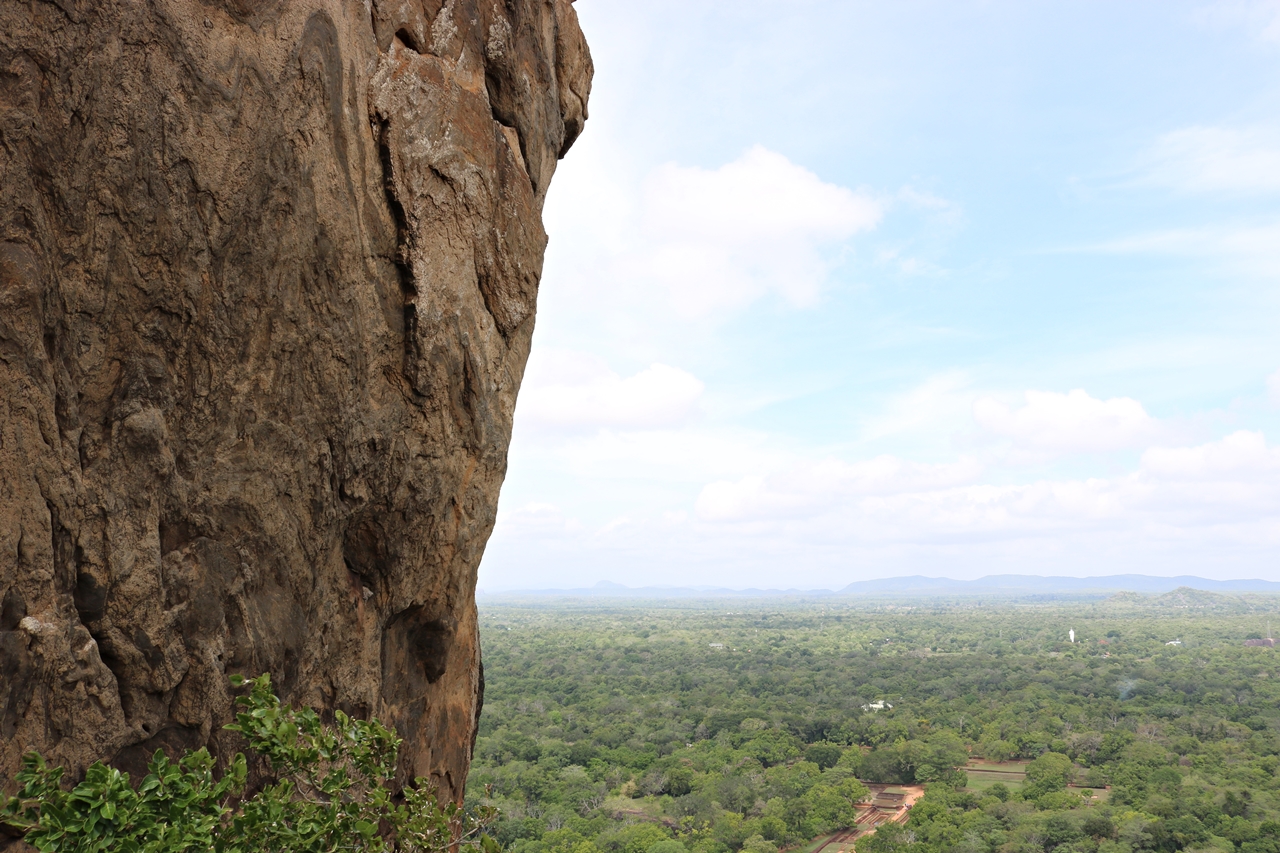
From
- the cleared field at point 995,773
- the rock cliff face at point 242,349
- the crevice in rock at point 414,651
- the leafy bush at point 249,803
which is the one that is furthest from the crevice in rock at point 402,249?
the cleared field at point 995,773

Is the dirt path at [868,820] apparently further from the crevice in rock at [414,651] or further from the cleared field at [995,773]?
the crevice in rock at [414,651]

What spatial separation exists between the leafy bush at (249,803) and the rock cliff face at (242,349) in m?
0.50

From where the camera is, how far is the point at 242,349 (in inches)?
206

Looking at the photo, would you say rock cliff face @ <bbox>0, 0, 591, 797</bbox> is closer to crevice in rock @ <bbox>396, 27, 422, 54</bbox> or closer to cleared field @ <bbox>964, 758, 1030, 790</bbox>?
crevice in rock @ <bbox>396, 27, 422, 54</bbox>

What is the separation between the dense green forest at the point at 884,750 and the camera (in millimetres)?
36094

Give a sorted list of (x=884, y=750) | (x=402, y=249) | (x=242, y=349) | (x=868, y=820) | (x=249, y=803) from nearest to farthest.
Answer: (x=249, y=803) < (x=242, y=349) < (x=402, y=249) < (x=868, y=820) < (x=884, y=750)

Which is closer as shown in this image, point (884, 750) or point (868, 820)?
point (868, 820)

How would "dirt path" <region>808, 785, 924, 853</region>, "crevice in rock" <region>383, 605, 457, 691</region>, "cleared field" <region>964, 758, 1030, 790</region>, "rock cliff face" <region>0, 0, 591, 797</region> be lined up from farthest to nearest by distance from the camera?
"cleared field" <region>964, 758, 1030, 790</region>
"dirt path" <region>808, 785, 924, 853</region>
"crevice in rock" <region>383, 605, 457, 691</region>
"rock cliff face" <region>0, 0, 591, 797</region>

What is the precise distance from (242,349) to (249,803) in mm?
2728

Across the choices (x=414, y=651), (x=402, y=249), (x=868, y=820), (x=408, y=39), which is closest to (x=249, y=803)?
(x=414, y=651)

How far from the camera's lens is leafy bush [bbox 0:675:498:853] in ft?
12.8

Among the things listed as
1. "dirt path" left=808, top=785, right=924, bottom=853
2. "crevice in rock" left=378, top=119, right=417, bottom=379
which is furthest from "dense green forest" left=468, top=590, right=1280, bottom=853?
"crevice in rock" left=378, top=119, right=417, bottom=379

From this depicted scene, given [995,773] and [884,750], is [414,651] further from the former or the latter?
[995,773]

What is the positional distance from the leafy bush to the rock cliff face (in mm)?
502
